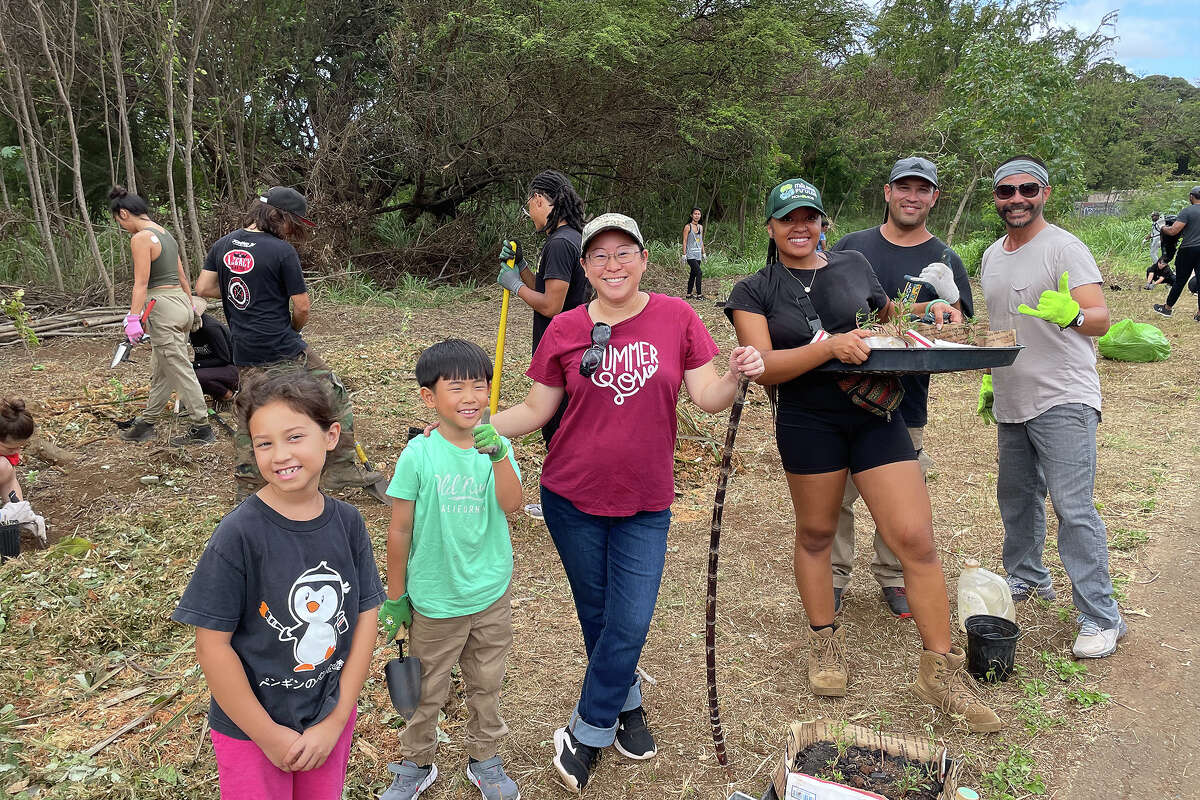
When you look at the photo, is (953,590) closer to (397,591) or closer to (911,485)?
(911,485)

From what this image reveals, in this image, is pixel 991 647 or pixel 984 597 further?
pixel 984 597

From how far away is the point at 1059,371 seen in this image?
3.51m

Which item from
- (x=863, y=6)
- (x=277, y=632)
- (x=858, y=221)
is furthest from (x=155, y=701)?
(x=858, y=221)

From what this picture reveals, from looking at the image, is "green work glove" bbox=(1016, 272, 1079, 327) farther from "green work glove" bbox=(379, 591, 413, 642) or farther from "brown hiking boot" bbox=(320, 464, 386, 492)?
"brown hiking boot" bbox=(320, 464, 386, 492)

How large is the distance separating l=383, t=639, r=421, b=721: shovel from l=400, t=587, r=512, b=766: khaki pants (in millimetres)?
116

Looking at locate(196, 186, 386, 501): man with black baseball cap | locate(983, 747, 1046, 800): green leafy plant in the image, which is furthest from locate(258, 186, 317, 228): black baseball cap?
locate(983, 747, 1046, 800): green leafy plant

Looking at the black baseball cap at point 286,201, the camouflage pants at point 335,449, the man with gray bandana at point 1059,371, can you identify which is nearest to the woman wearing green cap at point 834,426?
the man with gray bandana at point 1059,371

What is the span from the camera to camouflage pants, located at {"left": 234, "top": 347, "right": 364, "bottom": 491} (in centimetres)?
432

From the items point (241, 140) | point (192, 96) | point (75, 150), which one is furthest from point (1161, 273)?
point (75, 150)

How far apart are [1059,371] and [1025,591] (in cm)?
126

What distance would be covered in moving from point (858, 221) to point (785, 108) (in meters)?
11.7

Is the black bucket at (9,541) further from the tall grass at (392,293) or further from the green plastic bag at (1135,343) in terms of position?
the green plastic bag at (1135,343)

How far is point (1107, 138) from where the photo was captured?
27562 millimetres

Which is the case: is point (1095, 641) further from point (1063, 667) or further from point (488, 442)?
point (488, 442)
